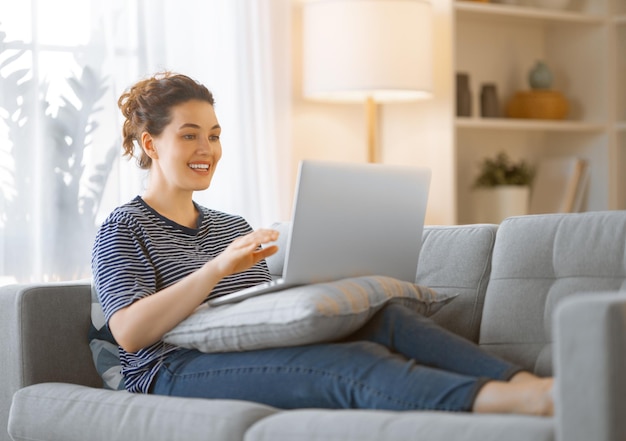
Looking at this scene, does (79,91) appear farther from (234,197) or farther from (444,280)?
(444,280)

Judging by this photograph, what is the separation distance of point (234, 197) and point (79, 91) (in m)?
0.70

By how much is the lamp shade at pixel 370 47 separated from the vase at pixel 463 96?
0.31 m

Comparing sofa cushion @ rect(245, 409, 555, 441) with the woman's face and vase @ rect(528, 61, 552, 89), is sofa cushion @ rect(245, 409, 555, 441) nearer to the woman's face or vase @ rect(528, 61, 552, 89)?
the woman's face

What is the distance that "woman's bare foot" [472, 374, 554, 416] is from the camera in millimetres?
1666

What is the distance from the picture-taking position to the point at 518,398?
66.6 inches

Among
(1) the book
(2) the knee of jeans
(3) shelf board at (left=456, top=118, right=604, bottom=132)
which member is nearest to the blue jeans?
(2) the knee of jeans

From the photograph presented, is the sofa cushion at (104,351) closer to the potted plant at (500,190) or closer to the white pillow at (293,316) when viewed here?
the white pillow at (293,316)

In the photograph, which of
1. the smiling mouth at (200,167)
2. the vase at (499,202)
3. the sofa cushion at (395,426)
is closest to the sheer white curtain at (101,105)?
the vase at (499,202)

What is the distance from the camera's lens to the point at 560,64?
4.57 m

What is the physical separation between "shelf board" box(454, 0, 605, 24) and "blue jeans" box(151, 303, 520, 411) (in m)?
2.29

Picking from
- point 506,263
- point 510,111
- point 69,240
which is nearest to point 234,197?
point 69,240

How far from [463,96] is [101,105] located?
147cm

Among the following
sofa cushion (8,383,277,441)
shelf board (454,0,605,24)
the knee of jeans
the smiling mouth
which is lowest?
sofa cushion (8,383,277,441)

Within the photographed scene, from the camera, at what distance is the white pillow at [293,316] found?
194 cm
